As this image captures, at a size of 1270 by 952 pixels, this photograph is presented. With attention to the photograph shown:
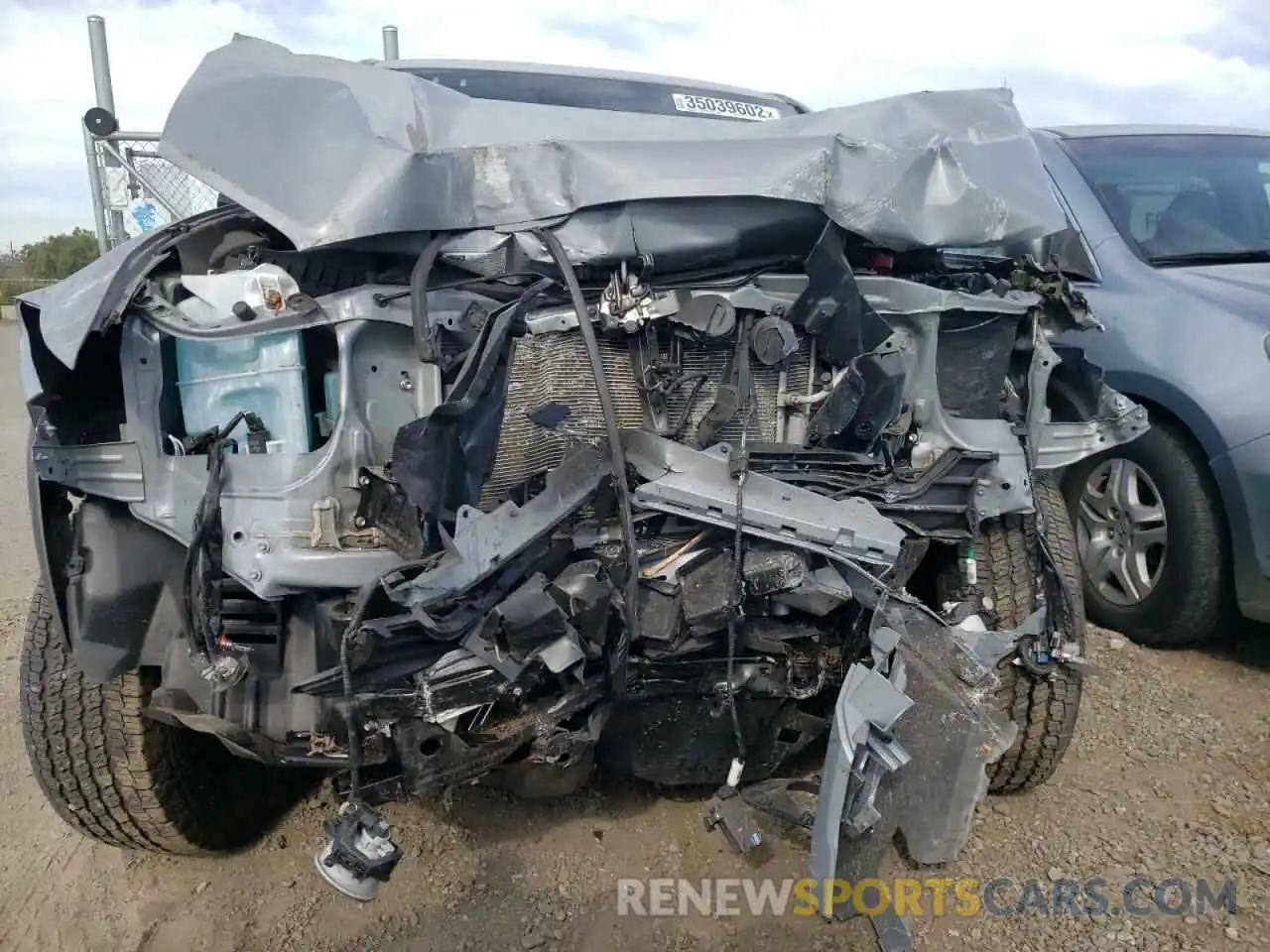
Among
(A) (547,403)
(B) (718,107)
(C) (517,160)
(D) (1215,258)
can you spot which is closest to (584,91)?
(B) (718,107)

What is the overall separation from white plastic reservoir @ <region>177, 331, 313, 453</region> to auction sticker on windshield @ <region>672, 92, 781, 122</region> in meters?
2.02

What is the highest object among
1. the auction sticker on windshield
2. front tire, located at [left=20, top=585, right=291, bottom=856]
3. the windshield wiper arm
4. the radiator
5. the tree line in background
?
the auction sticker on windshield

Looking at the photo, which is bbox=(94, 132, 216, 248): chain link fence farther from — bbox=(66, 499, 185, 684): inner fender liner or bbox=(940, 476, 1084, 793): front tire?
bbox=(940, 476, 1084, 793): front tire

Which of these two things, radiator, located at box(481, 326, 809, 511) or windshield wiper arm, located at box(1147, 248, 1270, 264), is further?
windshield wiper arm, located at box(1147, 248, 1270, 264)

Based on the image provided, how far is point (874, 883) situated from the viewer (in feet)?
6.83

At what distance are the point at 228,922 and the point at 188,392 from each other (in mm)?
1279

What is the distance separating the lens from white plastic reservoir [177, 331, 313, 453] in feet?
6.50

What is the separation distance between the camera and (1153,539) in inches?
131

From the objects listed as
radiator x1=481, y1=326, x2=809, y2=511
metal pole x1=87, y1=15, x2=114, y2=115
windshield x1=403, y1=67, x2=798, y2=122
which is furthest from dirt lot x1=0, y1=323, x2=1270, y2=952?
metal pole x1=87, y1=15, x2=114, y2=115

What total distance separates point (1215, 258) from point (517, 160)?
9.44 ft

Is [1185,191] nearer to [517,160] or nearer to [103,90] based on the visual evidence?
[517,160]

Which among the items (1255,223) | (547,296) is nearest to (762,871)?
(547,296)

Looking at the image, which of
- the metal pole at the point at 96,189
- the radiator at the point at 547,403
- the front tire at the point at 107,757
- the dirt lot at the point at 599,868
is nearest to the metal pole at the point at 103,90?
the metal pole at the point at 96,189

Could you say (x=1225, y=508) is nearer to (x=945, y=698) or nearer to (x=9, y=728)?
(x=945, y=698)
